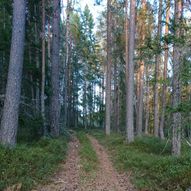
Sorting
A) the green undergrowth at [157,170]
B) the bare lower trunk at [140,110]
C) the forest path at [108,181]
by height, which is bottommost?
the forest path at [108,181]

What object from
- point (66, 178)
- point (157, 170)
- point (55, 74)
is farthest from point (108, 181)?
point (55, 74)

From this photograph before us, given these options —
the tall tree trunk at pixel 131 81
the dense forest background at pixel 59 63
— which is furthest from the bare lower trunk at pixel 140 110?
the tall tree trunk at pixel 131 81

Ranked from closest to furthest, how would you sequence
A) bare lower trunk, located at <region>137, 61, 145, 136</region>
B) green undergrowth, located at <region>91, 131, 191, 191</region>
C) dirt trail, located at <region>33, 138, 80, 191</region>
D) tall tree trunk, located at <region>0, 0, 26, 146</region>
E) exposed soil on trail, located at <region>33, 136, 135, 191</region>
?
green undergrowth, located at <region>91, 131, 191, 191</region>
dirt trail, located at <region>33, 138, 80, 191</region>
exposed soil on trail, located at <region>33, 136, 135, 191</region>
tall tree trunk, located at <region>0, 0, 26, 146</region>
bare lower trunk, located at <region>137, 61, 145, 136</region>

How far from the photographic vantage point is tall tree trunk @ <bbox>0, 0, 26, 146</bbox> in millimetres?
10617

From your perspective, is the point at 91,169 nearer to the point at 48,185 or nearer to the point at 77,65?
the point at 48,185

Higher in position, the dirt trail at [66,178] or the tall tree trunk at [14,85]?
the tall tree trunk at [14,85]

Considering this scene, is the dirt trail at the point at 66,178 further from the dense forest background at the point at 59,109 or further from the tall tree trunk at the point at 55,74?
the tall tree trunk at the point at 55,74

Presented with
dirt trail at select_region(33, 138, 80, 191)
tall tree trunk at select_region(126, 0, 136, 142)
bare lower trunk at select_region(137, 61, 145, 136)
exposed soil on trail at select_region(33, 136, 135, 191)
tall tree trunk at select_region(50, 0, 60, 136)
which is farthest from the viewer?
bare lower trunk at select_region(137, 61, 145, 136)

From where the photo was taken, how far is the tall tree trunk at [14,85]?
10.6 meters

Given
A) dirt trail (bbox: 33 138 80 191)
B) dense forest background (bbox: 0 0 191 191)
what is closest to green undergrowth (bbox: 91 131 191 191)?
dense forest background (bbox: 0 0 191 191)

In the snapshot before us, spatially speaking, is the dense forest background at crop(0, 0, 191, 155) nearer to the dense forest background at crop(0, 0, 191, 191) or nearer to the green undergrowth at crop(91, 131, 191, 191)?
the dense forest background at crop(0, 0, 191, 191)

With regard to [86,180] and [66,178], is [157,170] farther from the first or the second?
[66,178]

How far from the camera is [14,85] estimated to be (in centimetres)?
1080

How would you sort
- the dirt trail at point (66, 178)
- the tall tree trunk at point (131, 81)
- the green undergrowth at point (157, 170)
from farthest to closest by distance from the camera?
the tall tree trunk at point (131, 81) → the dirt trail at point (66, 178) → the green undergrowth at point (157, 170)
